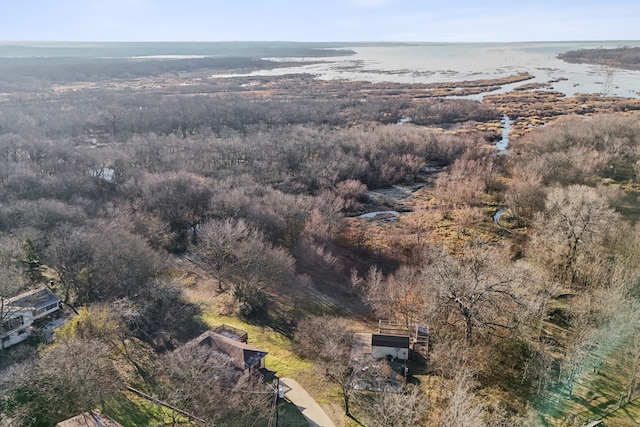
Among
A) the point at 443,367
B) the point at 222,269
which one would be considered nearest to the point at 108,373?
the point at 222,269

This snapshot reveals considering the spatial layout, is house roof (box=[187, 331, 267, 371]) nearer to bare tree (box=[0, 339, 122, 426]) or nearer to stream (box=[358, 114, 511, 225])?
bare tree (box=[0, 339, 122, 426])

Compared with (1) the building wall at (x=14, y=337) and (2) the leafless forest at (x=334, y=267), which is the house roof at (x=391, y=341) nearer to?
(2) the leafless forest at (x=334, y=267)

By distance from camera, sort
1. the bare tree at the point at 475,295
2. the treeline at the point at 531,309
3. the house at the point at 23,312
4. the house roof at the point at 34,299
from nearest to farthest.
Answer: the treeline at the point at 531,309 < the bare tree at the point at 475,295 < the house at the point at 23,312 < the house roof at the point at 34,299

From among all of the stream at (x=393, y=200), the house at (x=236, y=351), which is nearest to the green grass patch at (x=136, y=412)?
the house at (x=236, y=351)

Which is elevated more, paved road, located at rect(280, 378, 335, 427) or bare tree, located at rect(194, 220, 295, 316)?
bare tree, located at rect(194, 220, 295, 316)

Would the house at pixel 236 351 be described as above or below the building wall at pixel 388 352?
above

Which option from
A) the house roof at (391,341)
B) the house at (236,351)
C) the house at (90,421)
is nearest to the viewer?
the house at (90,421)

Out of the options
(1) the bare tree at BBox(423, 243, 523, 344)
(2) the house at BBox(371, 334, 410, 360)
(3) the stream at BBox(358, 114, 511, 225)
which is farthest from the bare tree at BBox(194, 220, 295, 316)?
(3) the stream at BBox(358, 114, 511, 225)
